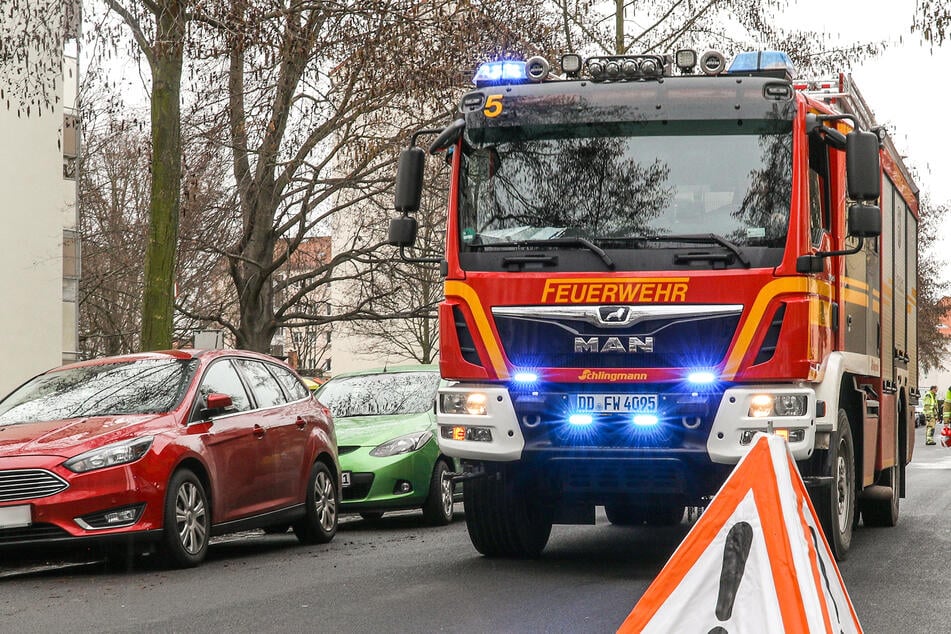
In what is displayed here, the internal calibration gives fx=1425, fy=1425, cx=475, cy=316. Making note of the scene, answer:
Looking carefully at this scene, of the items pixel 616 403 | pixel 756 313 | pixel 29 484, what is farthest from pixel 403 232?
pixel 29 484

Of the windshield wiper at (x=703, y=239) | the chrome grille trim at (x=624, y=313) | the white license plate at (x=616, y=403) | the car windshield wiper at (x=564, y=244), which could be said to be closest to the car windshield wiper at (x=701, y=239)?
the windshield wiper at (x=703, y=239)

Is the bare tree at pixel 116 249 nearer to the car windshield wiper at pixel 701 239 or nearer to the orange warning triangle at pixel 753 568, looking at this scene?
the car windshield wiper at pixel 701 239

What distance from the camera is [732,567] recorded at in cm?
431

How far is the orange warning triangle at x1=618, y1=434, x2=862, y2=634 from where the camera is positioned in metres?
4.19

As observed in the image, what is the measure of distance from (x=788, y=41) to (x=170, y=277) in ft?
43.8

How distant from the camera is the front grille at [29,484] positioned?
9.66m

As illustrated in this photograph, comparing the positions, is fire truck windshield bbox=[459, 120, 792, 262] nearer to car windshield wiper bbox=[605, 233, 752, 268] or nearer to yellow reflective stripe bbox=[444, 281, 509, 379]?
car windshield wiper bbox=[605, 233, 752, 268]

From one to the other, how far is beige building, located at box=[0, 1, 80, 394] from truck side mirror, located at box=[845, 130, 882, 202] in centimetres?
3135

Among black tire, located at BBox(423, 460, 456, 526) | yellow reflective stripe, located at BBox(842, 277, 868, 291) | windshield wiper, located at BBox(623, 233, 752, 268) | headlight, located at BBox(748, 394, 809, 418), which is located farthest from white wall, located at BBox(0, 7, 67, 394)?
headlight, located at BBox(748, 394, 809, 418)

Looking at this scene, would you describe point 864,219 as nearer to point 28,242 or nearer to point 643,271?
point 643,271

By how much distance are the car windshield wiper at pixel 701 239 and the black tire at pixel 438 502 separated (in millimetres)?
5326

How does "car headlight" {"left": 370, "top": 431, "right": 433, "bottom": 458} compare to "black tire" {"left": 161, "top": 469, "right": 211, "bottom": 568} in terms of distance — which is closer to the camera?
"black tire" {"left": 161, "top": 469, "right": 211, "bottom": 568}

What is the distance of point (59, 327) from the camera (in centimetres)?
3881

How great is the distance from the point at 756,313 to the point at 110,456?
14.7ft
